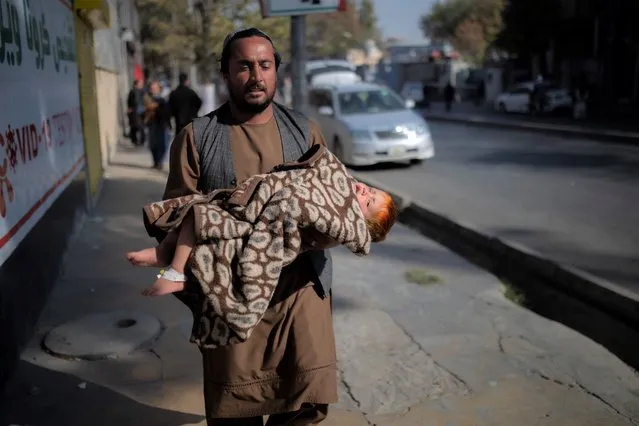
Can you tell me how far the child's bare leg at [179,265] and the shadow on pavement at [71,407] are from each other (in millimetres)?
1459

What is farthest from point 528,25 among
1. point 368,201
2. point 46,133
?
point 368,201

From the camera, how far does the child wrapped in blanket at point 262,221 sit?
206 cm

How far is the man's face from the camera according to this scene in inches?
89.8

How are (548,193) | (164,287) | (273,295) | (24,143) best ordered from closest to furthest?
(164,287), (273,295), (24,143), (548,193)

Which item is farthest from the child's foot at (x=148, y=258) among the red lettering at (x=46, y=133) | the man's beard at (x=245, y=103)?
the red lettering at (x=46, y=133)

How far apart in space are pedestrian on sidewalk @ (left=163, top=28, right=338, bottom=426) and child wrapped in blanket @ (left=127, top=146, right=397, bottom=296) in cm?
17

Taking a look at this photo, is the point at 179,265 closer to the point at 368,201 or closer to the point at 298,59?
the point at 368,201

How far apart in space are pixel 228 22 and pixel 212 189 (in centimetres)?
1845

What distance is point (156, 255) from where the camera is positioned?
7.12 feet

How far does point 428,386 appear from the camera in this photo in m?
3.63

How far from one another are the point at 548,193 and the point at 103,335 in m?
7.08

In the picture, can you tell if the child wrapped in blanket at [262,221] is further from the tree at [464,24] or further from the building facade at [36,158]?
the tree at [464,24]

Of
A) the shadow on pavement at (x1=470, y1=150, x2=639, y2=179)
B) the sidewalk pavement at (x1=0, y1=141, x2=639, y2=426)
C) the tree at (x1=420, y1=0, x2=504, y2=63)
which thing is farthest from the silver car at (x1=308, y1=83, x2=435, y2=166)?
the tree at (x1=420, y1=0, x2=504, y2=63)

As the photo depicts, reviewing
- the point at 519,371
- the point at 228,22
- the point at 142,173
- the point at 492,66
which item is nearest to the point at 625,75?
the point at 492,66
